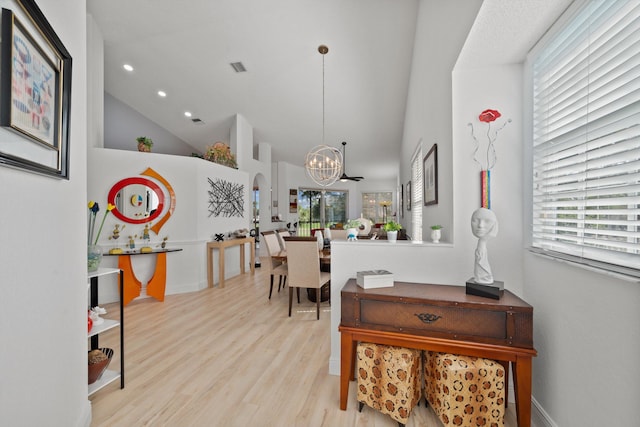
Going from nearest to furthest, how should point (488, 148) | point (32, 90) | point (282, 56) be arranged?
point (32, 90) → point (488, 148) → point (282, 56)

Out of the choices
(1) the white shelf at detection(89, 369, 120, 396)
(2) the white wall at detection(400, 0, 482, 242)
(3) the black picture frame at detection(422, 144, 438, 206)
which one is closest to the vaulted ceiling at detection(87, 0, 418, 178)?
(2) the white wall at detection(400, 0, 482, 242)

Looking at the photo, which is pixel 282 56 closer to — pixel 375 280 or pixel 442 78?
pixel 442 78

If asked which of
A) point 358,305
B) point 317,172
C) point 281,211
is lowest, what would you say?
point 358,305

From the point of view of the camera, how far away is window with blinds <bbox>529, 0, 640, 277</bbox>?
1.02 metres

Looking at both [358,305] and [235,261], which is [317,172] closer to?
[235,261]

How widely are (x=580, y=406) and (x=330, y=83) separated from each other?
501cm

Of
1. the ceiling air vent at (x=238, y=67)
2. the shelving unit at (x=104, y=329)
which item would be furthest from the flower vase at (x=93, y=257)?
the ceiling air vent at (x=238, y=67)

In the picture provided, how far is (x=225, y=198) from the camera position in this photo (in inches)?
207

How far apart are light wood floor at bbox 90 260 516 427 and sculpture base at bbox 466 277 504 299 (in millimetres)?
804

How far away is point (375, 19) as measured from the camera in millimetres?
3445

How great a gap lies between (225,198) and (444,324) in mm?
4609

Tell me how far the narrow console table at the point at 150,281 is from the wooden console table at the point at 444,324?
330 centimetres

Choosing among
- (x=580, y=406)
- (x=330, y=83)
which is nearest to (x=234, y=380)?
(x=580, y=406)

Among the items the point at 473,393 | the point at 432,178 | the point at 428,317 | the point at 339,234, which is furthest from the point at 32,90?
the point at 339,234
